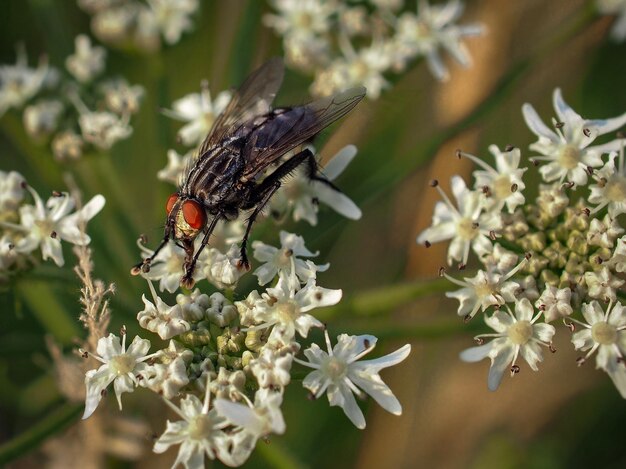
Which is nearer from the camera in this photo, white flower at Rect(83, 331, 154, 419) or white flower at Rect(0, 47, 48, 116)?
white flower at Rect(83, 331, 154, 419)

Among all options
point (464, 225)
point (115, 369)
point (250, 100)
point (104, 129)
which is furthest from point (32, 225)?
point (464, 225)

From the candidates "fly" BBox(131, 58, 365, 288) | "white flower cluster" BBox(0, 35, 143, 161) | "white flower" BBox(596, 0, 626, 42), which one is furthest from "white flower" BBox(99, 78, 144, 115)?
"white flower" BBox(596, 0, 626, 42)

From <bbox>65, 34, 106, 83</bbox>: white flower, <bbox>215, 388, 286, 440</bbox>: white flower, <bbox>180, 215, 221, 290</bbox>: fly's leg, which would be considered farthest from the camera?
<bbox>65, 34, 106, 83</bbox>: white flower

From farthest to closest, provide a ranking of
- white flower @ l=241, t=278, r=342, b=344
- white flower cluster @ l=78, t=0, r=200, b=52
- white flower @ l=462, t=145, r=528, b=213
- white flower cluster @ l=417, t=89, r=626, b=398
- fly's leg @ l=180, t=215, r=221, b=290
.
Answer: white flower cluster @ l=78, t=0, r=200, b=52
white flower @ l=462, t=145, r=528, b=213
fly's leg @ l=180, t=215, r=221, b=290
white flower cluster @ l=417, t=89, r=626, b=398
white flower @ l=241, t=278, r=342, b=344

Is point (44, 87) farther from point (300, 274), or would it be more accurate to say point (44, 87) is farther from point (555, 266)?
point (555, 266)

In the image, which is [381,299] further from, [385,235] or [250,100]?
[385,235]

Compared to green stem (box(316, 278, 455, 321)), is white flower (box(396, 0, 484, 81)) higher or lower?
higher

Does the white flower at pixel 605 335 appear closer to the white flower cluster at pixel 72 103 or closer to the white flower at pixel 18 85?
the white flower cluster at pixel 72 103

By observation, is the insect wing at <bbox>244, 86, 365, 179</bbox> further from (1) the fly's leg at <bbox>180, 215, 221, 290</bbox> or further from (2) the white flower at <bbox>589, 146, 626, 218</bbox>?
(2) the white flower at <bbox>589, 146, 626, 218</bbox>
